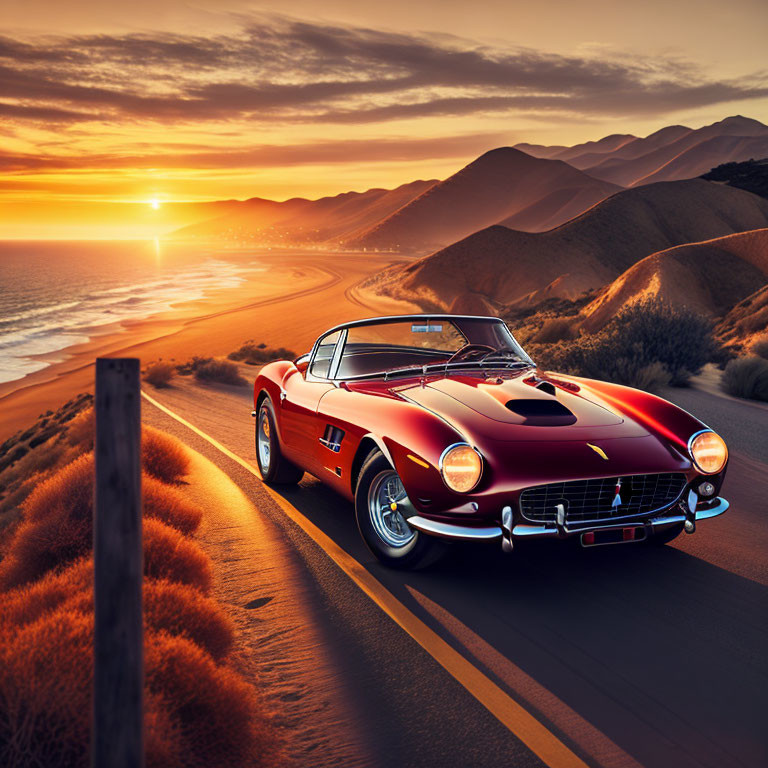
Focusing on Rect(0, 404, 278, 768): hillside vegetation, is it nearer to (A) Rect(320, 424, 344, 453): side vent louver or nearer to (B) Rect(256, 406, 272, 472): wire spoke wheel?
(A) Rect(320, 424, 344, 453): side vent louver

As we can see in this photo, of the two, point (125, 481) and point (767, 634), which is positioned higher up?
point (125, 481)

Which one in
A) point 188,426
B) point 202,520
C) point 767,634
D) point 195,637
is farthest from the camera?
point 188,426

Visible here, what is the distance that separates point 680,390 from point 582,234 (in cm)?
6151

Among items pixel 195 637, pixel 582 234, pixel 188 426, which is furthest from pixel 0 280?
pixel 195 637

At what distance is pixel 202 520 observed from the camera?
21.5 ft

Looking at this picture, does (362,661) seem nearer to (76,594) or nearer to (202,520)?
(76,594)

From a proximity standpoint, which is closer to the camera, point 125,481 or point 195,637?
point 125,481

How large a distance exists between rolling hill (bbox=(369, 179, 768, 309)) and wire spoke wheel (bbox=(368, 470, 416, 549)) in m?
55.9

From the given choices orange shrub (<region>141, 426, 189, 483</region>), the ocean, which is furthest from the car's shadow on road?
the ocean

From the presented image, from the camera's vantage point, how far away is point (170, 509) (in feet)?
20.2

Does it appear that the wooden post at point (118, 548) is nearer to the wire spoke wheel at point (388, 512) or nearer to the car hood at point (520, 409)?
the car hood at point (520, 409)

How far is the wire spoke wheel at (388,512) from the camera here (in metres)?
5.16

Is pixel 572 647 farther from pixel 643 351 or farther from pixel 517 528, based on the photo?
pixel 643 351

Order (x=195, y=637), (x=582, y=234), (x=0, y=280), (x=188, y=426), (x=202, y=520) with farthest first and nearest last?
(x=0, y=280), (x=582, y=234), (x=188, y=426), (x=202, y=520), (x=195, y=637)
